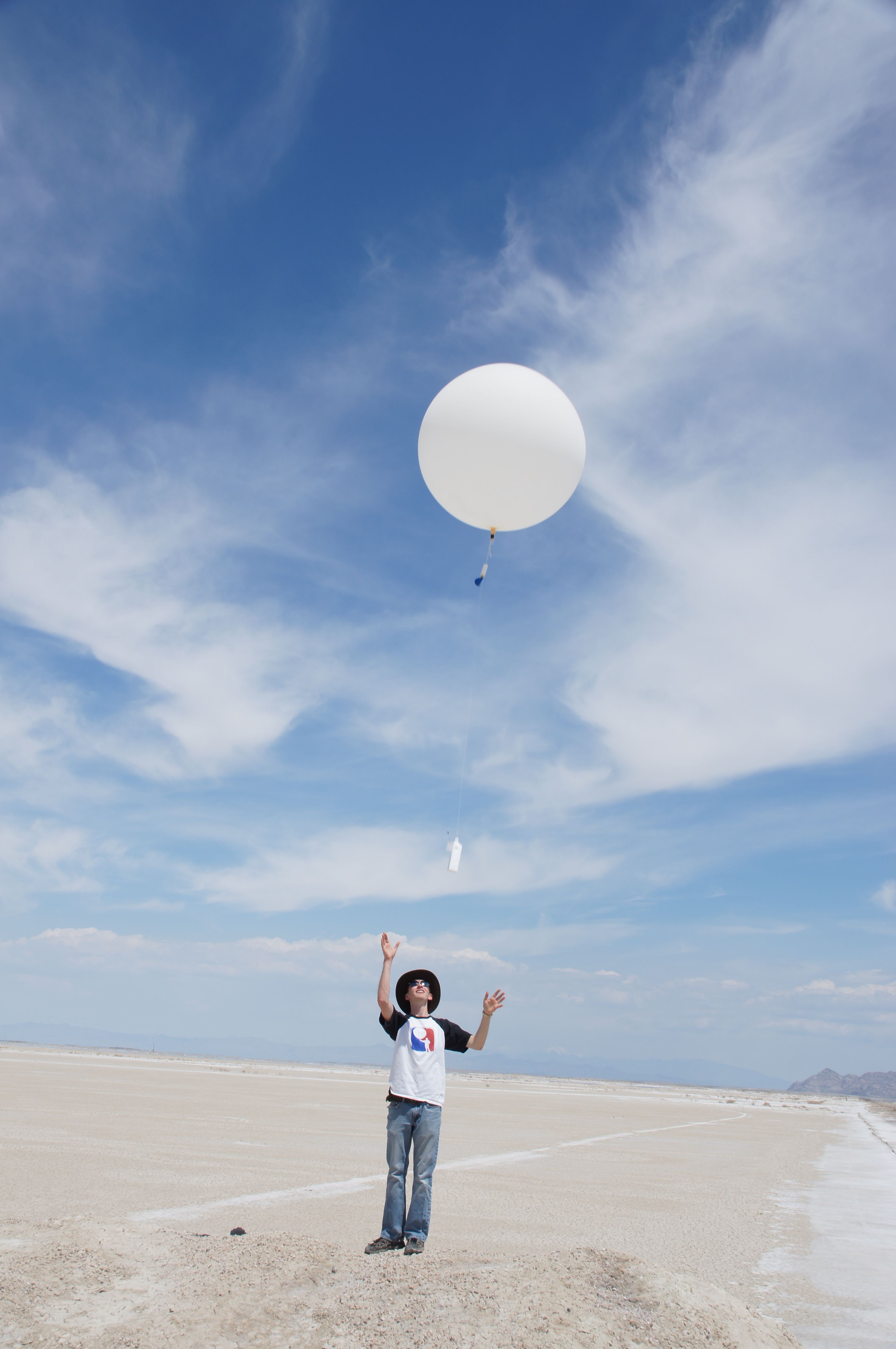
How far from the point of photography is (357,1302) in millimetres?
4910

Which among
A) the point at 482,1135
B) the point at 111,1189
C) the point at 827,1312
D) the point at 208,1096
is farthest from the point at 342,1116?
the point at 827,1312

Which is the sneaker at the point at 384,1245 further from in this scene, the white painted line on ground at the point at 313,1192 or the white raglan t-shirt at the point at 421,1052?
the white painted line on ground at the point at 313,1192

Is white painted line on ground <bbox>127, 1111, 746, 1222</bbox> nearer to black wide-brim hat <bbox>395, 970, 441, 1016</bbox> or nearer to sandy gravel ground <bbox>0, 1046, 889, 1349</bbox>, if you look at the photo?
sandy gravel ground <bbox>0, 1046, 889, 1349</bbox>

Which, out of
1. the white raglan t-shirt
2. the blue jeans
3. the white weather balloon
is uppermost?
the white weather balloon

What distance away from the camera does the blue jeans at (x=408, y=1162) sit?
20.0ft

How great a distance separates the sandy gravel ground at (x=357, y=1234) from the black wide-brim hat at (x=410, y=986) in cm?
167

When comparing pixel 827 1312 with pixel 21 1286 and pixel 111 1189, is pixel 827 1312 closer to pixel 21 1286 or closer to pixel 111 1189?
pixel 21 1286

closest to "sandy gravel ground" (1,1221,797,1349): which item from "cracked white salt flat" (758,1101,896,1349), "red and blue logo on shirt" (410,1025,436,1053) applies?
"cracked white salt flat" (758,1101,896,1349)

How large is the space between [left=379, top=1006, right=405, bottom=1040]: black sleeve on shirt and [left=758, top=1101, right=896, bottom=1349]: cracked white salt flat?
3.14 m

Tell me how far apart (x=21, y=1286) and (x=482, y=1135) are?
14182 millimetres

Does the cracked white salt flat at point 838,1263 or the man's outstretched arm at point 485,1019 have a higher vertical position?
the man's outstretched arm at point 485,1019

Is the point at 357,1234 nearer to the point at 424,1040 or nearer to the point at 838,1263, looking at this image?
the point at 424,1040

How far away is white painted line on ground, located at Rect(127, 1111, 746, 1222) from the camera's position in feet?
26.0

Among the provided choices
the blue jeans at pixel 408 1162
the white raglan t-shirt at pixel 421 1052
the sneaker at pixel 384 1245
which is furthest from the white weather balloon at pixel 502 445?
the sneaker at pixel 384 1245
